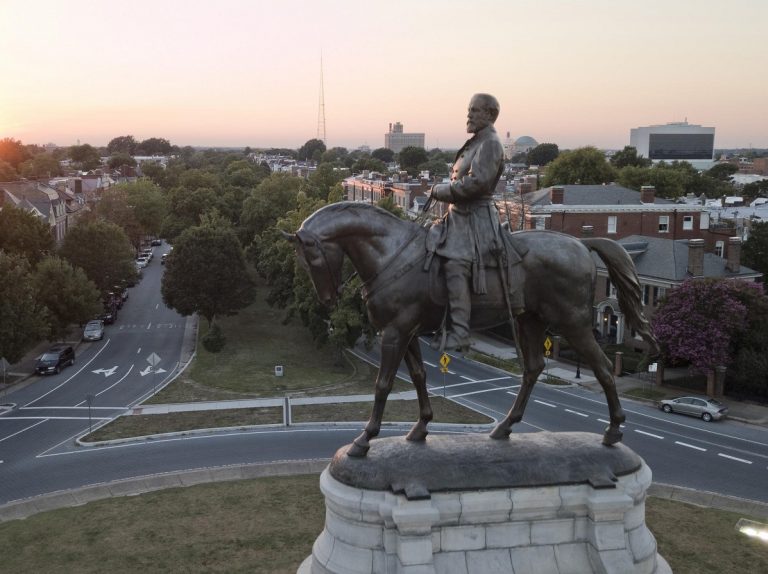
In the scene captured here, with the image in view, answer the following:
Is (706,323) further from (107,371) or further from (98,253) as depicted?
(98,253)

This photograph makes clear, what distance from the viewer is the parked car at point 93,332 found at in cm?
5206

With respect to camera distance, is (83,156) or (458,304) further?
(83,156)

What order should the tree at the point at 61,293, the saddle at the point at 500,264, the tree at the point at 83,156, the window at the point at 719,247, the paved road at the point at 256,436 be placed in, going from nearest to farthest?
the saddle at the point at 500,264
the paved road at the point at 256,436
the tree at the point at 61,293
the window at the point at 719,247
the tree at the point at 83,156

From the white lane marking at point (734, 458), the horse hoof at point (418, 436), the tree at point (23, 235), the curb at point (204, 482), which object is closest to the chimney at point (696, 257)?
the white lane marking at point (734, 458)

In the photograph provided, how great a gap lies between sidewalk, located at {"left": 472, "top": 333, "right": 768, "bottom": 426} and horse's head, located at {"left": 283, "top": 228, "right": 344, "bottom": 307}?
24370 millimetres

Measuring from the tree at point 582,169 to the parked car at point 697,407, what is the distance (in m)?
64.5

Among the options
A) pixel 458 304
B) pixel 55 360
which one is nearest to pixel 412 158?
pixel 55 360

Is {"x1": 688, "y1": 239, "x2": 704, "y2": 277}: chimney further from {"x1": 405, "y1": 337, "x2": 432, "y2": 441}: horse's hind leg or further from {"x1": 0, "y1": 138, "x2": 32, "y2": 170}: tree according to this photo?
{"x1": 0, "y1": 138, "x2": 32, "y2": 170}: tree

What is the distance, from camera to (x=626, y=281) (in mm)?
14305

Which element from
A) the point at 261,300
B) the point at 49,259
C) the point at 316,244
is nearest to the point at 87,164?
the point at 261,300

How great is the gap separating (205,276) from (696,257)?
33971 mm

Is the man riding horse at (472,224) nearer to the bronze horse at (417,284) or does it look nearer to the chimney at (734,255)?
the bronze horse at (417,284)

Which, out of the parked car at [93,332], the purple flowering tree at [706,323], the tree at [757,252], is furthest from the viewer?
the tree at [757,252]

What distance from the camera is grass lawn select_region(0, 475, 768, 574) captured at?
16.8 metres
